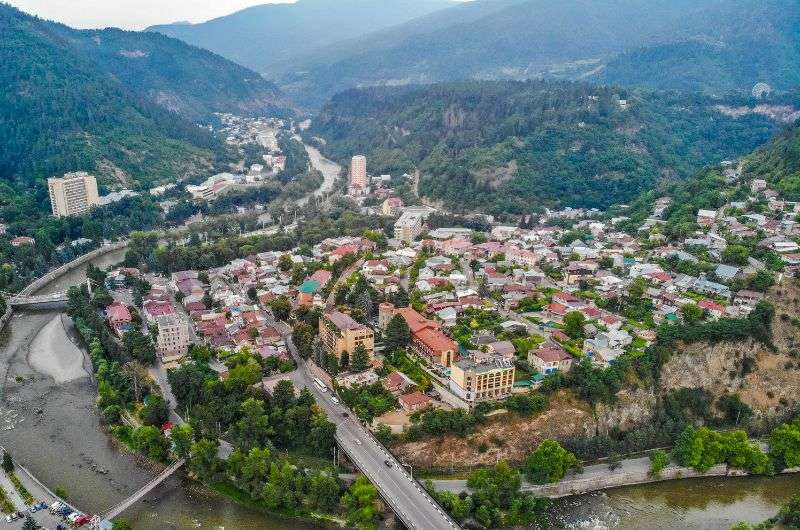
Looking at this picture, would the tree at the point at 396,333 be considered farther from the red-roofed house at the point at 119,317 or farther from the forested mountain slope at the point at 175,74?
the forested mountain slope at the point at 175,74

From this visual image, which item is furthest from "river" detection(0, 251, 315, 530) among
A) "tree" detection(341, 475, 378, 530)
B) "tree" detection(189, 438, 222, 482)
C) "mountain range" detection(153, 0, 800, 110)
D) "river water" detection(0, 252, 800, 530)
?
"mountain range" detection(153, 0, 800, 110)

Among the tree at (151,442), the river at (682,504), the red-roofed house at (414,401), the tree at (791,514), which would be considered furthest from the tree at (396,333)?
the tree at (791,514)

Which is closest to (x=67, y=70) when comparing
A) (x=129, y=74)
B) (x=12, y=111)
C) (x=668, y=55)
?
(x=12, y=111)

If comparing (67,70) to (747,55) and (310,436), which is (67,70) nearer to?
(310,436)

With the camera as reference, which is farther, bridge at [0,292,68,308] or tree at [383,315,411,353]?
bridge at [0,292,68,308]

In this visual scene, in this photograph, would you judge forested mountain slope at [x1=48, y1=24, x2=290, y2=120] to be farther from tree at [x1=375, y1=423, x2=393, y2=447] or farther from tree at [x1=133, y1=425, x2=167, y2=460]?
A: tree at [x1=375, y1=423, x2=393, y2=447]

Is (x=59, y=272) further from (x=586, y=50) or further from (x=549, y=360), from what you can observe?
(x=586, y=50)
